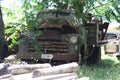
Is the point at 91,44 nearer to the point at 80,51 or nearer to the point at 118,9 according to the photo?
the point at 80,51

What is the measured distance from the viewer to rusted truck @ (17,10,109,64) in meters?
10.1

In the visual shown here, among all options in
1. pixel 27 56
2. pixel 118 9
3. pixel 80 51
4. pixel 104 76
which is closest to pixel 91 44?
pixel 80 51

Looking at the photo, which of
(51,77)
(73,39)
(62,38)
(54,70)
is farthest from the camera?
(62,38)

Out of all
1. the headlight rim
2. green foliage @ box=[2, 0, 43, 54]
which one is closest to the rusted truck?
the headlight rim

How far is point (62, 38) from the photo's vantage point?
10.2 meters

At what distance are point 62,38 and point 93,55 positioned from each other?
8.90 feet

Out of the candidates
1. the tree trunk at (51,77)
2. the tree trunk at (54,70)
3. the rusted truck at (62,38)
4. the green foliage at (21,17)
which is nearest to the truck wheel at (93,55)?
the rusted truck at (62,38)

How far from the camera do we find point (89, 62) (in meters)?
12.1

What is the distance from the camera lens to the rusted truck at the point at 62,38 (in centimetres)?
1006

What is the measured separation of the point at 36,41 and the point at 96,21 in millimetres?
2565

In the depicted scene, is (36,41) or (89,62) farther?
(89,62)

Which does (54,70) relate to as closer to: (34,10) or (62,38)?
(62,38)

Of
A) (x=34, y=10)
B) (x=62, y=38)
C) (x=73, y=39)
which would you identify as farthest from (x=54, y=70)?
(x=34, y=10)

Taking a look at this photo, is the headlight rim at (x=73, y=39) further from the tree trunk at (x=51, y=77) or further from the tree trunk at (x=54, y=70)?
the tree trunk at (x=51, y=77)
